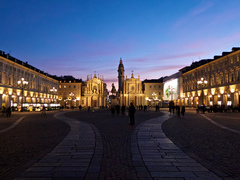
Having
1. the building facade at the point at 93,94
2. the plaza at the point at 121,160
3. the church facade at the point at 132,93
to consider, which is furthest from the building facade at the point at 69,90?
the plaza at the point at 121,160

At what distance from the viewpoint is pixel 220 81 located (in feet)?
178

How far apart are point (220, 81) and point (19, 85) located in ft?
150

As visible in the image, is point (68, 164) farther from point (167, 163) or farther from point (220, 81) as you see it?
point (220, 81)

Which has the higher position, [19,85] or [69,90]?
[69,90]

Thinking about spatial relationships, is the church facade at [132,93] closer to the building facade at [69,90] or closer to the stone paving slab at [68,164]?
the building facade at [69,90]

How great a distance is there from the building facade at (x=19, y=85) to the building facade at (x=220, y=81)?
135 feet

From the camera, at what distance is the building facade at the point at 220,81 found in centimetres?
4731

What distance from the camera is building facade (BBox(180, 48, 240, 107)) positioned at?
47312mm

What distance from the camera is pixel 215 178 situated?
5.16 meters

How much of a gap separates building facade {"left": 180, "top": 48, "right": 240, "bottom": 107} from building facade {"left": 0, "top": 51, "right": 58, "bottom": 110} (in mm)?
41192

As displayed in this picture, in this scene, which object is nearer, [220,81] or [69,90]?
[220,81]

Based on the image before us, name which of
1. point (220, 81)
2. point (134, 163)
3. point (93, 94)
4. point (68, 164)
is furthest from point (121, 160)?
point (93, 94)

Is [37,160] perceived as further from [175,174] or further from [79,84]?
[79,84]

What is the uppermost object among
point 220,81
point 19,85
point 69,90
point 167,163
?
point 69,90
